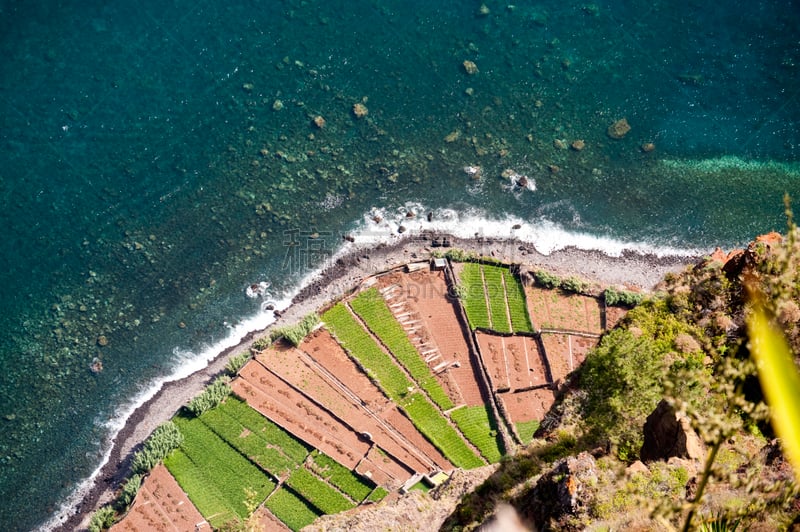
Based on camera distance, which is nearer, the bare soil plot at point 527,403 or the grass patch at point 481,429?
the grass patch at point 481,429

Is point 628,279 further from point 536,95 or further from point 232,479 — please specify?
point 232,479

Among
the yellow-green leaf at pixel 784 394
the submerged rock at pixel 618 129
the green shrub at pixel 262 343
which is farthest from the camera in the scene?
the submerged rock at pixel 618 129

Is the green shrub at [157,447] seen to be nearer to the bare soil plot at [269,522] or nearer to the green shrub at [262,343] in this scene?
the bare soil plot at [269,522]

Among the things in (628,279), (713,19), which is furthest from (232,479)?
(713,19)

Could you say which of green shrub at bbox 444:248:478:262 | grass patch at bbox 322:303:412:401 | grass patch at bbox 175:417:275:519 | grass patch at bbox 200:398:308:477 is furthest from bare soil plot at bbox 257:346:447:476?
green shrub at bbox 444:248:478:262

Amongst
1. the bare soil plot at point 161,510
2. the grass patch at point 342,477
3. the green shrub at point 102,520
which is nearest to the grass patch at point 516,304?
the grass patch at point 342,477

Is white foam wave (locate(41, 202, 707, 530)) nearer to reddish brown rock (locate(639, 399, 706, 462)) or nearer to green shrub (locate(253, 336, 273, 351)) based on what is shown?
green shrub (locate(253, 336, 273, 351))

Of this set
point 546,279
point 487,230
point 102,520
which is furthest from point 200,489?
point 546,279

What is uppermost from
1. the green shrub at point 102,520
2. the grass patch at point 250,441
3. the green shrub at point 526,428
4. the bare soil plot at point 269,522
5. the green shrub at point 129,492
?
the green shrub at point 526,428
